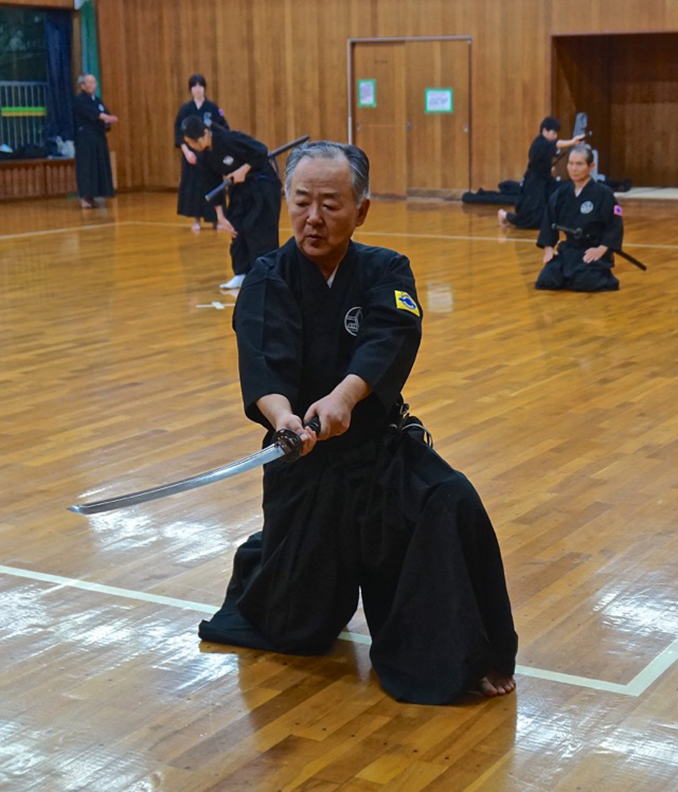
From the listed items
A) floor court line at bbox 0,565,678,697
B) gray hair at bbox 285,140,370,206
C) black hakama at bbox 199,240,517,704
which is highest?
gray hair at bbox 285,140,370,206

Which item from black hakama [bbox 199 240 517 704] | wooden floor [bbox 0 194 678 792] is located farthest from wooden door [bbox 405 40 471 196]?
black hakama [bbox 199 240 517 704]

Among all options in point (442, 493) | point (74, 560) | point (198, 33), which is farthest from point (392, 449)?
point (198, 33)

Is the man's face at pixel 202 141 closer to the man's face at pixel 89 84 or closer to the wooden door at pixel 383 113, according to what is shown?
the man's face at pixel 89 84

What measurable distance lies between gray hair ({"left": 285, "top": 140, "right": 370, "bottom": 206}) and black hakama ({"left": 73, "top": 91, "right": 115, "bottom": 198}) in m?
11.6

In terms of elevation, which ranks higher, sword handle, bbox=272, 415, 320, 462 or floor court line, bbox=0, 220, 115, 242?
sword handle, bbox=272, 415, 320, 462

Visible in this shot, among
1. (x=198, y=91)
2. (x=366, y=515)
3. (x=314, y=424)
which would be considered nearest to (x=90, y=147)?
(x=198, y=91)

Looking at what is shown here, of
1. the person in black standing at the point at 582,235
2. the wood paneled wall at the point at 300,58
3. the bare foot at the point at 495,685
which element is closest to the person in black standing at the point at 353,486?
the bare foot at the point at 495,685

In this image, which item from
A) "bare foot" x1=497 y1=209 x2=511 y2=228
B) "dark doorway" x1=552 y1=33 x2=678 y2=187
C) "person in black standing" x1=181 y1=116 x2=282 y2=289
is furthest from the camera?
"dark doorway" x1=552 y1=33 x2=678 y2=187

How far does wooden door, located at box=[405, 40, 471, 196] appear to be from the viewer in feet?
45.5

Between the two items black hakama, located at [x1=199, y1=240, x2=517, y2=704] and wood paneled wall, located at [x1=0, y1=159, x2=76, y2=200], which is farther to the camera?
wood paneled wall, located at [x1=0, y1=159, x2=76, y2=200]

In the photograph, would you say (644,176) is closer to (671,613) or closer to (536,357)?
(536,357)

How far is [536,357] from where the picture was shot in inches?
227

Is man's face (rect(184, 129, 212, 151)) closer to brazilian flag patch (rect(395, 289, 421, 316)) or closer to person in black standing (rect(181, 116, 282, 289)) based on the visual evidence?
person in black standing (rect(181, 116, 282, 289))

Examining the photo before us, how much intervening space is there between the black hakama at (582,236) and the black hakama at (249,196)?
1.68 metres
